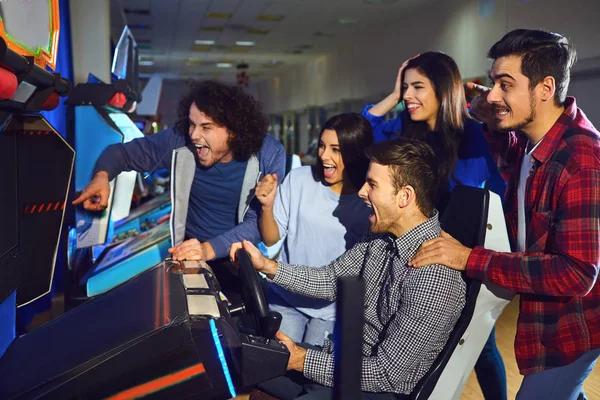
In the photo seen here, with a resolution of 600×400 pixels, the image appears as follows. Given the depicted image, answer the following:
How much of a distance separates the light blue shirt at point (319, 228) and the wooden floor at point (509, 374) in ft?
3.63

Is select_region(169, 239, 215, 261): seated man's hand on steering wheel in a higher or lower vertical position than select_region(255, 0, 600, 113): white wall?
lower

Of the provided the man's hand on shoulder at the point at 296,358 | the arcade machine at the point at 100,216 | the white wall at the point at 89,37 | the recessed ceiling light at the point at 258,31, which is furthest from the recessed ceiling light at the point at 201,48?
the man's hand on shoulder at the point at 296,358

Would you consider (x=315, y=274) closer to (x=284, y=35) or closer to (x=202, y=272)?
(x=202, y=272)

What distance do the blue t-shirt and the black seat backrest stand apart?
899 millimetres

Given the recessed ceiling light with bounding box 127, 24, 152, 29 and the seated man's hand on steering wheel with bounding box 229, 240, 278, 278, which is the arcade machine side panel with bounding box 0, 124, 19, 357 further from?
the recessed ceiling light with bounding box 127, 24, 152, 29

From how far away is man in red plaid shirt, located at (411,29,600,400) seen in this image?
131cm

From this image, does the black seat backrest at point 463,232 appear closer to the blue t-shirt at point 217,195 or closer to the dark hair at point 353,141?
the dark hair at point 353,141

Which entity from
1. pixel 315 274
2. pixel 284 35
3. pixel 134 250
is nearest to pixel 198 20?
pixel 284 35

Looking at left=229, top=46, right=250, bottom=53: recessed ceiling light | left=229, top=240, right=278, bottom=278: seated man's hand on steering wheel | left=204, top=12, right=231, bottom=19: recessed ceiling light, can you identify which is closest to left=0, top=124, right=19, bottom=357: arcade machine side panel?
left=229, top=240, right=278, bottom=278: seated man's hand on steering wheel

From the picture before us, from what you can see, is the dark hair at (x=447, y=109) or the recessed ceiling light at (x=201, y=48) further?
the recessed ceiling light at (x=201, y=48)

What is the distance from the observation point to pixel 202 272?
1.44m

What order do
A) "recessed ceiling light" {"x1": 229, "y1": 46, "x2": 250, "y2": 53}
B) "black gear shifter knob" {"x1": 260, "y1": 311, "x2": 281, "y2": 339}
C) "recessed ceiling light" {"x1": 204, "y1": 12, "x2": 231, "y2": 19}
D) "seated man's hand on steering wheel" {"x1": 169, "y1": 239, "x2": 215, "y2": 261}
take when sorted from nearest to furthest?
1. "black gear shifter knob" {"x1": 260, "y1": 311, "x2": 281, "y2": 339}
2. "seated man's hand on steering wheel" {"x1": 169, "y1": 239, "x2": 215, "y2": 261}
3. "recessed ceiling light" {"x1": 204, "y1": 12, "x2": 231, "y2": 19}
4. "recessed ceiling light" {"x1": 229, "y1": 46, "x2": 250, "y2": 53}

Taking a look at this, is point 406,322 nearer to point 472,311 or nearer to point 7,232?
point 472,311

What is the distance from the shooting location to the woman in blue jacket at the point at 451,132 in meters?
1.95
